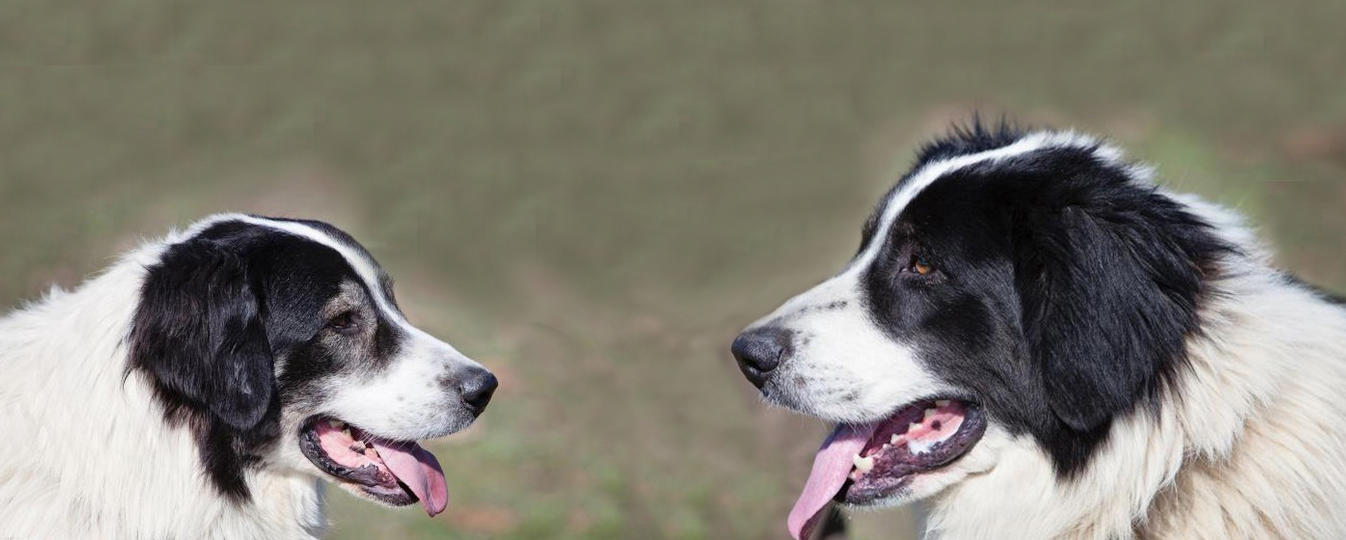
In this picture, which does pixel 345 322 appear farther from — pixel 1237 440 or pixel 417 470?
pixel 1237 440

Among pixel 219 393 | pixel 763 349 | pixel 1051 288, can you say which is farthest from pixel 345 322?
pixel 1051 288

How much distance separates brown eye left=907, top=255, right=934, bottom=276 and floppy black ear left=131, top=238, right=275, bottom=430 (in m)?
2.17

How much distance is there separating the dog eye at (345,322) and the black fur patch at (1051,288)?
1873 millimetres

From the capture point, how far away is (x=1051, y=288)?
3.76m

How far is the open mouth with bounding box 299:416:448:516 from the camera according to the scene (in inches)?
177

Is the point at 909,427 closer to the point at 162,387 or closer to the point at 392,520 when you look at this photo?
the point at 162,387

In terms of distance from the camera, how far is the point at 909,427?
4164mm

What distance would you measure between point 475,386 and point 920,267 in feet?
5.56

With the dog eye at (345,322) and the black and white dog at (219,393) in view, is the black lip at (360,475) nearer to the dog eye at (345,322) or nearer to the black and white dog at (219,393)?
the black and white dog at (219,393)

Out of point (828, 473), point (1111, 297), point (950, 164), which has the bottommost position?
point (828, 473)

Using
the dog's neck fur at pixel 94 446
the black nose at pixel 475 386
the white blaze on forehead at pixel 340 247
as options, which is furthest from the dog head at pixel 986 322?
the dog's neck fur at pixel 94 446

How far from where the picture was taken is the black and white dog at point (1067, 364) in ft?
11.9

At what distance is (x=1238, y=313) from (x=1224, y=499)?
548 mm

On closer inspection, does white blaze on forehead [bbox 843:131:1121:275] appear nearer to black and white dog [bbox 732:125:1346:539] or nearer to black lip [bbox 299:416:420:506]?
black and white dog [bbox 732:125:1346:539]
